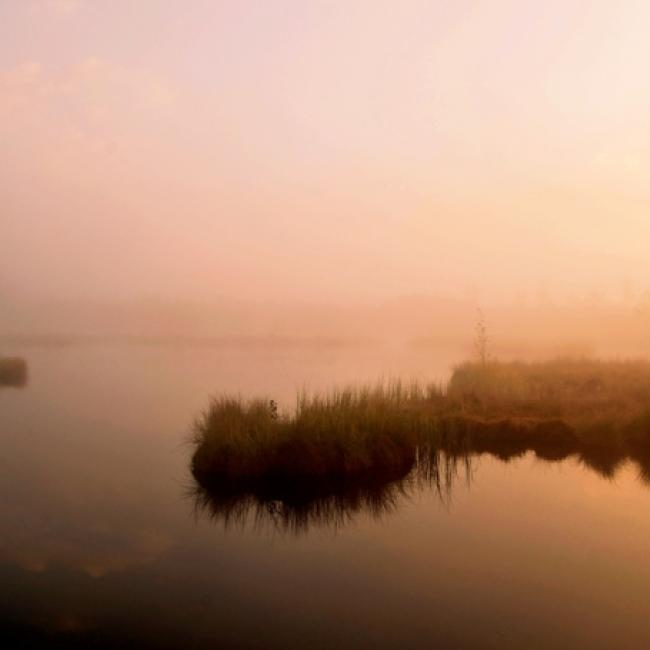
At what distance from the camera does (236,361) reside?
119ft

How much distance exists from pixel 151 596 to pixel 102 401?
47.0 ft

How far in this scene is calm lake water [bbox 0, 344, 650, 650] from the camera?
5172 millimetres

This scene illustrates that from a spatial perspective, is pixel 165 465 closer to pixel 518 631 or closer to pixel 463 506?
pixel 463 506

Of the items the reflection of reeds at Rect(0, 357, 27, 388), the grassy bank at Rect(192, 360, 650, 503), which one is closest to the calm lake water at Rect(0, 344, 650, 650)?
the grassy bank at Rect(192, 360, 650, 503)

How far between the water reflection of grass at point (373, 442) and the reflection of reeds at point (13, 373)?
16.2 m

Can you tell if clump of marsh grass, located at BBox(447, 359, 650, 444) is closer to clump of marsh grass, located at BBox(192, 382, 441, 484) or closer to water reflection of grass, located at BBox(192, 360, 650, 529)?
water reflection of grass, located at BBox(192, 360, 650, 529)

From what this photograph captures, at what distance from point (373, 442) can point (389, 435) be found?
0.46 metres

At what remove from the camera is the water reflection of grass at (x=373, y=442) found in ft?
28.2

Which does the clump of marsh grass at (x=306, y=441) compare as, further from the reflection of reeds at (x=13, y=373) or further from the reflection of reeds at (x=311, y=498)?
the reflection of reeds at (x=13, y=373)

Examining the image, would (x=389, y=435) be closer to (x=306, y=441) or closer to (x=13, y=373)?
(x=306, y=441)

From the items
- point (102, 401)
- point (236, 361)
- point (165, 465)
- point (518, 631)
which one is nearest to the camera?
point (518, 631)

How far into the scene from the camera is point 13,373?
26.8 m

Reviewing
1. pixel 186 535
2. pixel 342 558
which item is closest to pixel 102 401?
pixel 186 535

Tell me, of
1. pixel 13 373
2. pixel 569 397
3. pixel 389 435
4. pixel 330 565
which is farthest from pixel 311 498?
pixel 13 373
